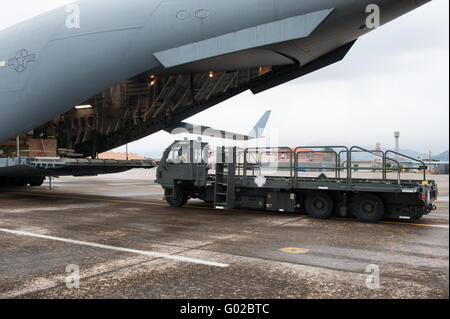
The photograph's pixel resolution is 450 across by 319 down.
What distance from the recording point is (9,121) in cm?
1462

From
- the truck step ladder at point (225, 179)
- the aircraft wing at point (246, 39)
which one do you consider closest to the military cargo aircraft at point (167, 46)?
the aircraft wing at point (246, 39)

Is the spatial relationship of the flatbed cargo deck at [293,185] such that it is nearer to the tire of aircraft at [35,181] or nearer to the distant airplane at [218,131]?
the distant airplane at [218,131]

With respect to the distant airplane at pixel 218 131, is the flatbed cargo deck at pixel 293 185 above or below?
below

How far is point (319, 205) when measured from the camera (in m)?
10.4

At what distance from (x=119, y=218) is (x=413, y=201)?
25.8 ft

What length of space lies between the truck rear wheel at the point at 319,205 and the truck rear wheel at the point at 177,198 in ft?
14.8

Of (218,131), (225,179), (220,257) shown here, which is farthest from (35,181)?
(220,257)

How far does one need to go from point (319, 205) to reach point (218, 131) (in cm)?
1944

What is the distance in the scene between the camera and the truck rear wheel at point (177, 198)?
1279 centimetres

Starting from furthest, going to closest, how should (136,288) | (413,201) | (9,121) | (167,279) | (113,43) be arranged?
(9,121)
(113,43)
(413,201)
(167,279)
(136,288)

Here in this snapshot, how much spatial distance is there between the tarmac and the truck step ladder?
0.95 meters

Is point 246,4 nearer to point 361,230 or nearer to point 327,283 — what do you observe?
point 361,230

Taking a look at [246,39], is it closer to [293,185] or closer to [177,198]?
[293,185]
